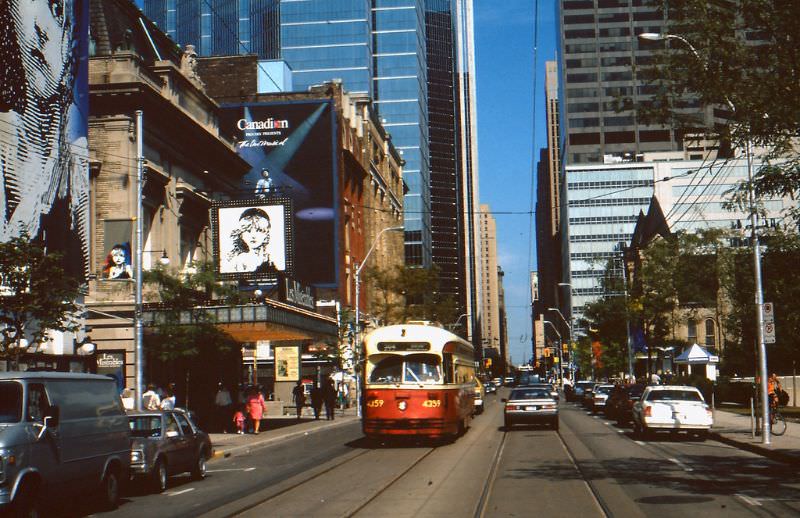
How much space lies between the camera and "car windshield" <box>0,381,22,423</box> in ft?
42.3

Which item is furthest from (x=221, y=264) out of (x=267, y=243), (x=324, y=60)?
(x=324, y=60)

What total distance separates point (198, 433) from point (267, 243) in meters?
22.7

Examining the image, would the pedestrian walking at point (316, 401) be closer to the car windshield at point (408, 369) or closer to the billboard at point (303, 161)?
the car windshield at point (408, 369)

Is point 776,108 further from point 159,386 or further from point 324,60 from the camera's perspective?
point 324,60

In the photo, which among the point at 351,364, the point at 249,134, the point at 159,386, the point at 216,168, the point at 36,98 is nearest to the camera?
the point at 36,98

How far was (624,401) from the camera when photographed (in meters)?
38.1

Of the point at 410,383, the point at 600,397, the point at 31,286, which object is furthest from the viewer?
the point at 600,397

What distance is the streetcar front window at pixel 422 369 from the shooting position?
1083 inches

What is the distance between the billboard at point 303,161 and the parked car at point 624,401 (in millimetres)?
37752

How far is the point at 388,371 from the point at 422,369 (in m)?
0.97

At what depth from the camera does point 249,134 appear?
75.7m

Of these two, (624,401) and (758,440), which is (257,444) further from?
(624,401)

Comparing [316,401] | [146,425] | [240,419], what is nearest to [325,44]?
[316,401]

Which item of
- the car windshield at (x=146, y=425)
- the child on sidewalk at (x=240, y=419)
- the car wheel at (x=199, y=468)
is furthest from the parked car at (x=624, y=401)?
the car windshield at (x=146, y=425)
